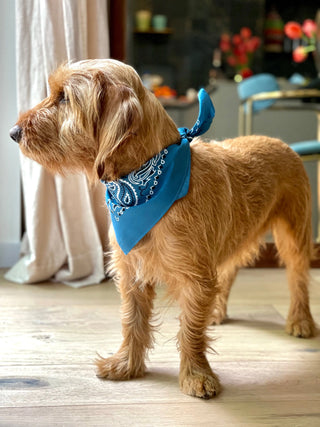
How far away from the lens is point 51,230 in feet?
8.19

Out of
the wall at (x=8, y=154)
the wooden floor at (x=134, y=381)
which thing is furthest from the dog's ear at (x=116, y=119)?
the wall at (x=8, y=154)

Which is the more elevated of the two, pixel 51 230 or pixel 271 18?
pixel 271 18

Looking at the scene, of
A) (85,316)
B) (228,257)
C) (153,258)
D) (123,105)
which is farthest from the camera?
(85,316)

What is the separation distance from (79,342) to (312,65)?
5.81 m

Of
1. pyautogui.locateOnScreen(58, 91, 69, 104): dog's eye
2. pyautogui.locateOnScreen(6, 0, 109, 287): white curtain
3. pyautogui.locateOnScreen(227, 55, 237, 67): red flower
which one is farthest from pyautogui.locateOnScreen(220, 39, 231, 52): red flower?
pyautogui.locateOnScreen(58, 91, 69, 104): dog's eye

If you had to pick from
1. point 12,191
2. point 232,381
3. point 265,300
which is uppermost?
point 12,191

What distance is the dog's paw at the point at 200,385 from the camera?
1459 mm

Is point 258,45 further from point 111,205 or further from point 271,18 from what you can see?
point 111,205

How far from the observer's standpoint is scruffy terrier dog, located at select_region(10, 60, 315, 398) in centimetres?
129

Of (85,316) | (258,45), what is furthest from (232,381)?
(258,45)

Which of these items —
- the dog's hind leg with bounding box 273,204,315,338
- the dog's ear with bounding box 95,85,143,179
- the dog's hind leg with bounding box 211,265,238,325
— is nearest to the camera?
the dog's ear with bounding box 95,85,143,179

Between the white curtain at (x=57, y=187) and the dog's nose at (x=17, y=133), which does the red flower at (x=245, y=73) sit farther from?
the dog's nose at (x=17, y=133)

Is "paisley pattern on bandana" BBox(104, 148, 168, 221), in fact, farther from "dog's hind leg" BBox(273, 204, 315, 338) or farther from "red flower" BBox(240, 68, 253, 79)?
"red flower" BBox(240, 68, 253, 79)

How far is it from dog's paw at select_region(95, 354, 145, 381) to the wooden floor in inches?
0.9
